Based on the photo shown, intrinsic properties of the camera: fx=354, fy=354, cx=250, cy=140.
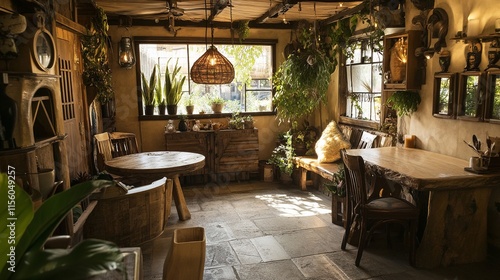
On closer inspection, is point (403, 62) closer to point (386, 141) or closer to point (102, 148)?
point (386, 141)

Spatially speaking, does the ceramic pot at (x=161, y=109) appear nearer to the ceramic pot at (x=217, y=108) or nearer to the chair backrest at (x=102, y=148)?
the ceramic pot at (x=217, y=108)

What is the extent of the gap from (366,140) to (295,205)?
1.36m

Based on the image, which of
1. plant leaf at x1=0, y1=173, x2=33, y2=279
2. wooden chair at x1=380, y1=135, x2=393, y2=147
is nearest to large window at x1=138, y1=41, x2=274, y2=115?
wooden chair at x1=380, y1=135, x2=393, y2=147

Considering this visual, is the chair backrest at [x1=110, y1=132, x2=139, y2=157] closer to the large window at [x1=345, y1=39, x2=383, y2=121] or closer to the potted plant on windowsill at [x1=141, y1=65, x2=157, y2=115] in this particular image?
the potted plant on windowsill at [x1=141, y1=65, x2=157, y2=115]

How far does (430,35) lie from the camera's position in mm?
3811

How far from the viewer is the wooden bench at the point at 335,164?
4195mm

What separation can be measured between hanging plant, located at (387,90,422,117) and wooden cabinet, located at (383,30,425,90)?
0.10 m

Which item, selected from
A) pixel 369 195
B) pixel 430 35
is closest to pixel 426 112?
pixel 430 35

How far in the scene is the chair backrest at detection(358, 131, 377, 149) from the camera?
4888 mm

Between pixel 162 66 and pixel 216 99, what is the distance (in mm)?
1080

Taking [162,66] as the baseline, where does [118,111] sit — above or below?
below

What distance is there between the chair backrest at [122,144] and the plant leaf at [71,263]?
4.62m

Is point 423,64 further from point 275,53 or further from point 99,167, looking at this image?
point 99,167

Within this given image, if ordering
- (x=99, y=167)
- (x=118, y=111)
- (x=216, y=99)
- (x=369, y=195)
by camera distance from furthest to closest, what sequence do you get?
(x=216, y=99) → (x=118, y=111) → (x=99, y=167) → (x=369, y=195)
